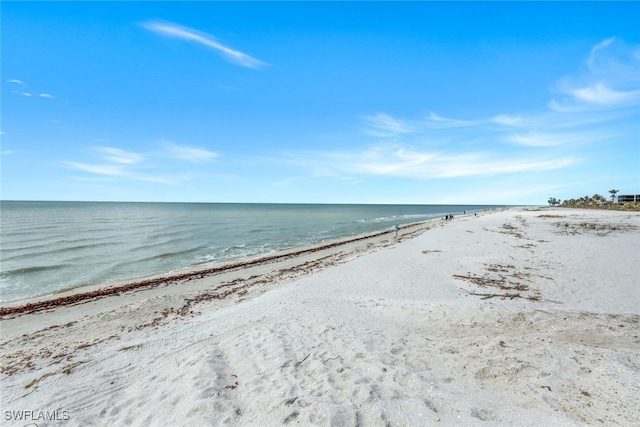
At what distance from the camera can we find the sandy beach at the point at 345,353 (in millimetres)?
4719

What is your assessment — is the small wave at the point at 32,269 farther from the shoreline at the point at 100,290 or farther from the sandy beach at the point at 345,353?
the sandy beach at the point at 345,353

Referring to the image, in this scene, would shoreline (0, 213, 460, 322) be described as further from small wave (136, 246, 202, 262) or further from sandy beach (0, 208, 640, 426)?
small wave (136, 246, 202, 262)

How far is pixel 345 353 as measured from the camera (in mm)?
6480

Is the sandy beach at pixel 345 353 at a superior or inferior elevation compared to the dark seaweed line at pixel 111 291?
superior

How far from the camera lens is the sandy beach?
4.72m

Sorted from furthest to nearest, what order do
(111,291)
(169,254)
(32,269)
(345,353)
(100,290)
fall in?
(169,254), (32,269), (100,290), (111,291), (345,353)

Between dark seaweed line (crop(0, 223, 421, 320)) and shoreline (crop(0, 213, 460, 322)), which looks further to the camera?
shoreline (crop(0, 213, 460, 322))

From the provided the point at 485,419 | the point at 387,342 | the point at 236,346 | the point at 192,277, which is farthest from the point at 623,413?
the point at 192,277

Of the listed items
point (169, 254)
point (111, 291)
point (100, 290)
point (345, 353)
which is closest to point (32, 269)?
point (169, 254)

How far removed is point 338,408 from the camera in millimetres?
4691

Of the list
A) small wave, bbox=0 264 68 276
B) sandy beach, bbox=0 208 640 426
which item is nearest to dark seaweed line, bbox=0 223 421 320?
sandy beach, bbox=0 208 640 426

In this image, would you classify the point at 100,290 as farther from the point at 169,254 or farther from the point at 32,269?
the point at 169,254

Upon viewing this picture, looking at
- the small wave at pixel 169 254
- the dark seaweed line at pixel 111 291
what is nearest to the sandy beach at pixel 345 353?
the dark seaweed line at pixel 111 291

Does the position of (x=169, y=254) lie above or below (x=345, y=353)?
below
